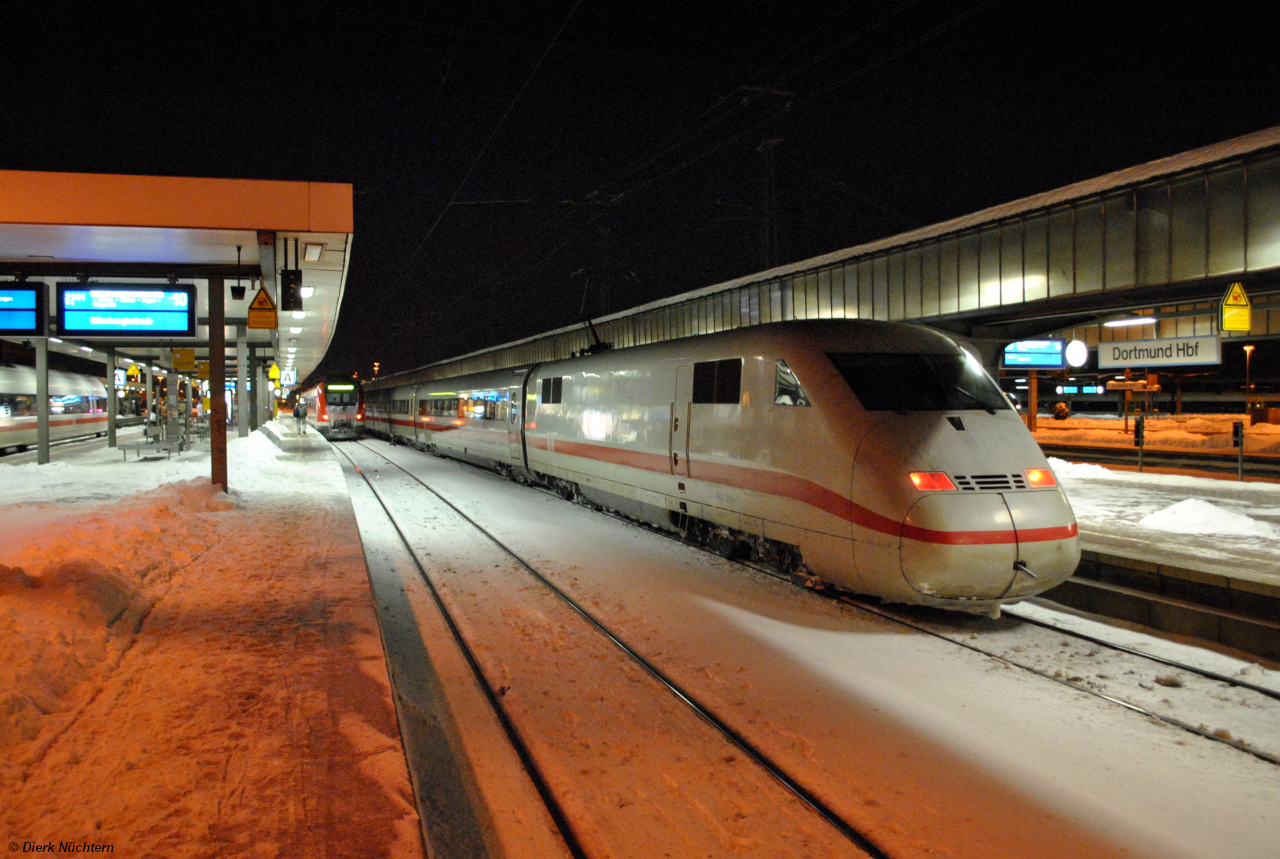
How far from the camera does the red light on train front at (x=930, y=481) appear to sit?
651 cm

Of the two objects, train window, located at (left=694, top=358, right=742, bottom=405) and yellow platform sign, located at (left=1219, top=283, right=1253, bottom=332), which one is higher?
yellow platform sign, located at (left=1219, top=283, right=1253, bottom=332)

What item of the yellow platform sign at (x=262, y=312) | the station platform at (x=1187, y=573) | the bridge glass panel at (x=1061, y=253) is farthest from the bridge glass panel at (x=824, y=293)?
the yellow platform sign at (x=262, y=312)

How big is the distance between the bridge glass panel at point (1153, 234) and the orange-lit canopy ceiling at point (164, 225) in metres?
12.1

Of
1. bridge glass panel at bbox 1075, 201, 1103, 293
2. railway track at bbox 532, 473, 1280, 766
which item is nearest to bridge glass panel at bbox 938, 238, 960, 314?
bridge glass panel at bbox 1075, 201, 1103, 293

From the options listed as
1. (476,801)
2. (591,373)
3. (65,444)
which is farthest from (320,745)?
(65,444)

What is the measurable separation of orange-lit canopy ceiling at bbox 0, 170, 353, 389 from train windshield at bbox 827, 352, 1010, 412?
26.2 feet

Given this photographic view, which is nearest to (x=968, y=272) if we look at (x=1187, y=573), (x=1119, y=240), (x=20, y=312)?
(x=1119, y=240)

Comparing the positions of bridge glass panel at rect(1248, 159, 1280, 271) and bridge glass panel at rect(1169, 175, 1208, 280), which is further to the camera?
bridge glass panel at rect(1169, 175, 1208, 280)

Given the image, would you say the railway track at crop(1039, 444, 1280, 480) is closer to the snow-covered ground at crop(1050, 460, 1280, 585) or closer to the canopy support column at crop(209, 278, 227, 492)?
the snow-covered ground at crop(1050, 460, 1280, 585)

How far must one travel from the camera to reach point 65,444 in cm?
3456

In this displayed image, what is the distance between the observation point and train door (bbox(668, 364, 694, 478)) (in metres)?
10.1

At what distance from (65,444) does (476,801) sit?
129 ft

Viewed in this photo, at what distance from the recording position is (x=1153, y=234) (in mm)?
11906

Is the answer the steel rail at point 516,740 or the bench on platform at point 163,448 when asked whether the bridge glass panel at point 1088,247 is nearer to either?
the steel rail at point 516,740
